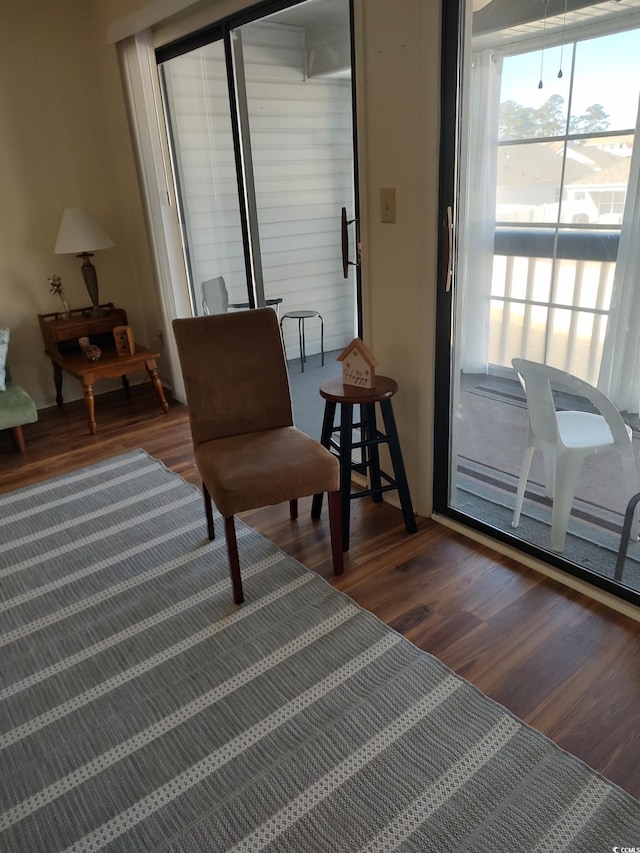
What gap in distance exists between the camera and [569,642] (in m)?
1.84

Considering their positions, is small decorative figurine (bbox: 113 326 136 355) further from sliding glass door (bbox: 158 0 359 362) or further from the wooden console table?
sliding glass door (bbox: 158 0 359 362)

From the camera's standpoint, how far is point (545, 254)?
1.95m

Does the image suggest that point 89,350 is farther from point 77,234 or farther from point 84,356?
point 77,234

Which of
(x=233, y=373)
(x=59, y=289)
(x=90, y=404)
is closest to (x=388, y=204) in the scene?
(x=233, y=373)

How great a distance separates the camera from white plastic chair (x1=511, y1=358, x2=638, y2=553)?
195 centimetres

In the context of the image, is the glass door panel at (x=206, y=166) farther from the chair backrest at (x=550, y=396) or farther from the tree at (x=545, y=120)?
the chair backrest at (x=550, y=396)

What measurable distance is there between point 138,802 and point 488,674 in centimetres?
100

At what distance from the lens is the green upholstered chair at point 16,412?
3.29 m

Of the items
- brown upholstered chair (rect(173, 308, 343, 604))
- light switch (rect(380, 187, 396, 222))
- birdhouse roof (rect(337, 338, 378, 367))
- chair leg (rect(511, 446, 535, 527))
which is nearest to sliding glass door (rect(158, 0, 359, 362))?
light switch (rect(380, 187, 396, 222))

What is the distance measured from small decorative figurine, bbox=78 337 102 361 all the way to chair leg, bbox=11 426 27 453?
598mm

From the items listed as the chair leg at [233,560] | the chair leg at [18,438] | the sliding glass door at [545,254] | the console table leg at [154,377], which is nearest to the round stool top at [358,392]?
the sliding glass door at [545,254]

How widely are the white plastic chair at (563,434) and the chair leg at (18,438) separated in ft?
8.87

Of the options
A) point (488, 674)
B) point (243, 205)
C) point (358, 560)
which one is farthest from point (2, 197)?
point (488, 674)

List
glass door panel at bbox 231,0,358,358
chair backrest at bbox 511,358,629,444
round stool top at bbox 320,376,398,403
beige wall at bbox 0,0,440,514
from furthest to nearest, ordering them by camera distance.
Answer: glass door panel at bbox 231,0,358,358
round stool top at bbox 320,376,398,403
beige wall at bbox 0,0,440,514
chair backrest at bbox 511,358,629,444
